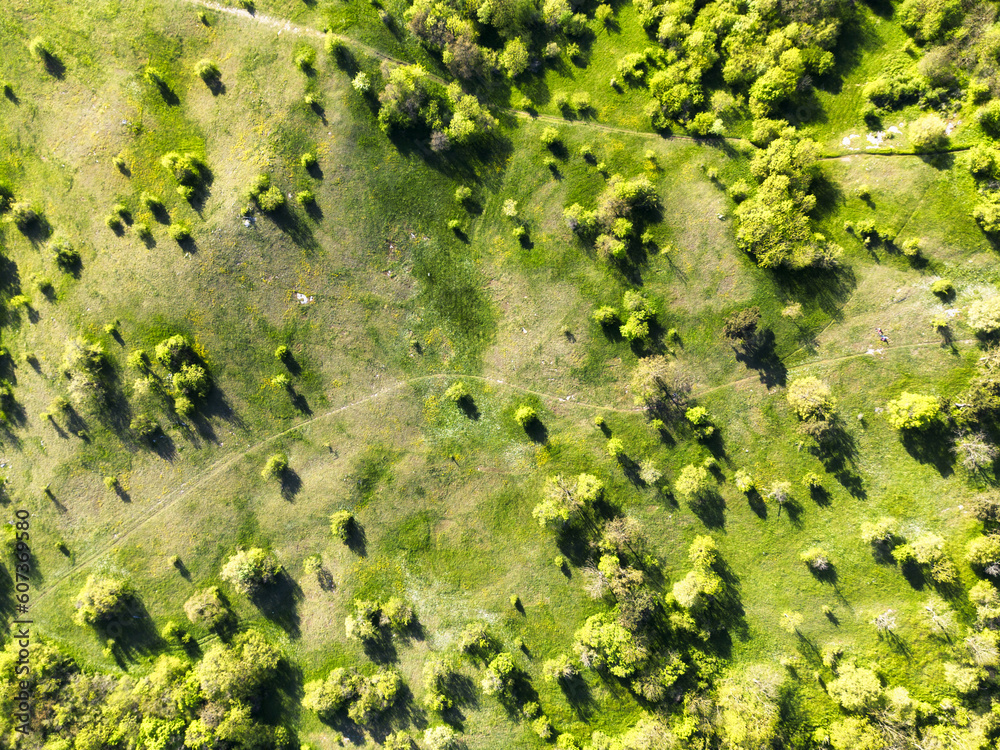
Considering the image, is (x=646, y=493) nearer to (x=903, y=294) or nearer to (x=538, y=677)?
(x=538, y=677)

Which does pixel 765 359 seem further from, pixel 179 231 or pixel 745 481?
pixel 179 231

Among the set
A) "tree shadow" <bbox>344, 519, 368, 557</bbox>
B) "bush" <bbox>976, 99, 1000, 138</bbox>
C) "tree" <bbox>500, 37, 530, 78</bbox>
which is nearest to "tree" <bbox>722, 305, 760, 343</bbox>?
"bush" <bbox>976, 99, 1000, 138</bbox>

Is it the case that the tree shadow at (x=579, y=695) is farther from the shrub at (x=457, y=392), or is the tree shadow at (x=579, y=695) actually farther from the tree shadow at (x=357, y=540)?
the shrub at (x=457, y=392)

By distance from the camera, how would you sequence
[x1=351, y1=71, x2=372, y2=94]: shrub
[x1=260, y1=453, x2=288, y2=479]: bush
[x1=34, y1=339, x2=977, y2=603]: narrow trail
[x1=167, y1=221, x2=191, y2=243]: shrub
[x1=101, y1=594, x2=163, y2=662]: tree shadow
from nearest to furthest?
[x1=351, y1=71, x2=372, y2=94]: shrub → [x1=260, y1=453, x2=288, y2=479]: bush → [x1=101, y1=594, x2=163, y2=662]: tree shadow → [x1=34, y1=339, x2=977, y2=603]: narrow trail → [x1=167, y1=221, x2=191, y2=243]: shrub

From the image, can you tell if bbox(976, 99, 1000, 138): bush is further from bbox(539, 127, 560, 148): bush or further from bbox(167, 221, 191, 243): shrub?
bbox(167, 221, 191, 243): shrub

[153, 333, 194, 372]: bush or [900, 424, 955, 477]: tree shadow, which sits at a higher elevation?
[153, 333, 194, 372]: bush

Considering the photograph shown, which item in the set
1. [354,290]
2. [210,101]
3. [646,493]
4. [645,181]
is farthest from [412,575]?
[210,101]
